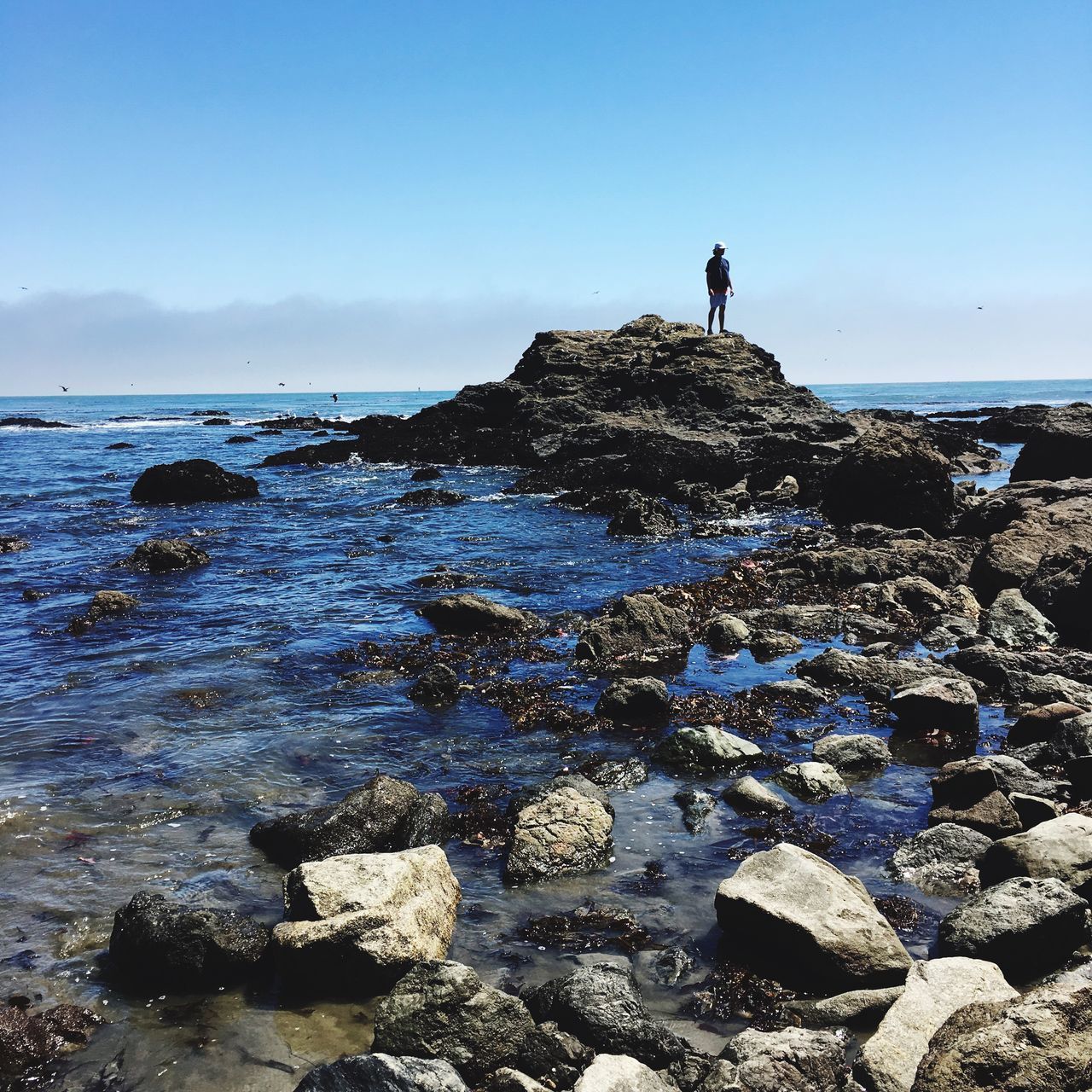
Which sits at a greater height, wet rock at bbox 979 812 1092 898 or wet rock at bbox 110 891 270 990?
wet rock at bbox 979 812 1092 898

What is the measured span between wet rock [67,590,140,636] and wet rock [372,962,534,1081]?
38.7ft

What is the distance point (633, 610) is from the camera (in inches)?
518

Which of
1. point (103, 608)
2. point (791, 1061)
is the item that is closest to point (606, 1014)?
point (791, 1061)

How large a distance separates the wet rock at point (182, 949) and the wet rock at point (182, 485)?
28.3 meters

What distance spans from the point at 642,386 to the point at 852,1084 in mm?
35995

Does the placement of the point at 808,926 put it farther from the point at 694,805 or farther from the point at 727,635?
the point at 727,635

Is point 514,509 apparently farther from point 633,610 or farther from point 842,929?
point 842,929

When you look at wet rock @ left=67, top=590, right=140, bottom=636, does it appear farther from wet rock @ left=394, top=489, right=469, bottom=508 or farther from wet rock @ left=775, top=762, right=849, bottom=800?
wet rock @ left=394, top=489, right=469, bottom=508

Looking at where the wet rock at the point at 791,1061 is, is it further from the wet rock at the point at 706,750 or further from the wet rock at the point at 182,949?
the wet rock at the point at 706,750

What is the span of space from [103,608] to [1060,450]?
26988 millimetres

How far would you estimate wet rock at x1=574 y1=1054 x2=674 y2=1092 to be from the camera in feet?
13.8

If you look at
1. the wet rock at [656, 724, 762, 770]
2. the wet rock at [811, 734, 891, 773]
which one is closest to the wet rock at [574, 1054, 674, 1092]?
the wet rock at [656, 724, 762, 770]

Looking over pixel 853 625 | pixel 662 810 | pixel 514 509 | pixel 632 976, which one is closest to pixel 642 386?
pixel 514 509

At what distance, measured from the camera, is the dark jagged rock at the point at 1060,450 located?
2561 centimetres
